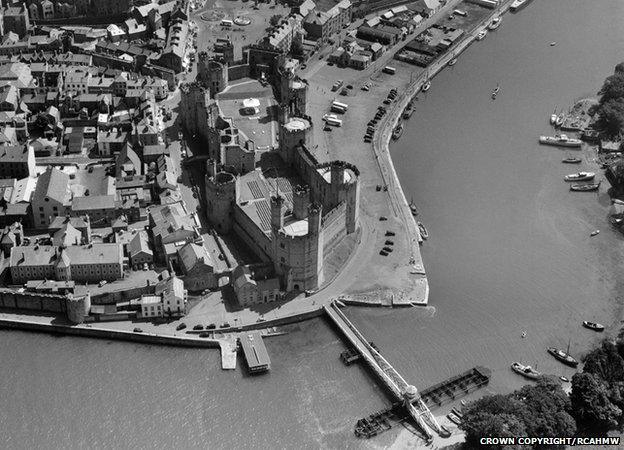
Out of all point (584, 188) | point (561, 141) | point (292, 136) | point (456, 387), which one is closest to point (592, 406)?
point (456, 387)

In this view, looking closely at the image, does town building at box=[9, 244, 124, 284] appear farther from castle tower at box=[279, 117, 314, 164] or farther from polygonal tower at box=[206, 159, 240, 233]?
castle tower at box=[279, 117, 314, 164]

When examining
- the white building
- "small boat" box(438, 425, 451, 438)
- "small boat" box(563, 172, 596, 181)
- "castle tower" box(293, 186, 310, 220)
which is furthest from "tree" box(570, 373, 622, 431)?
"small boat" box(563, 172, 596, 181)

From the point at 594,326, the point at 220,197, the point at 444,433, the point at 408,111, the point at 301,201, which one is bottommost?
the point at 444,433

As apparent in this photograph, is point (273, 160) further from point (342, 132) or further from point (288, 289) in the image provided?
point (288, 289)

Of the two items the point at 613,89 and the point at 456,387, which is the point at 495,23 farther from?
the point at 456,387

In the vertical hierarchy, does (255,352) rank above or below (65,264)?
below

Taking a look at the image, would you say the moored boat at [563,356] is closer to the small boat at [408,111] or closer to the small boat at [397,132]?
the small boat at [397,132]

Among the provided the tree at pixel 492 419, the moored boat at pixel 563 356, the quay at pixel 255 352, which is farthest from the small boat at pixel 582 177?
the quay at pixel 255 352
